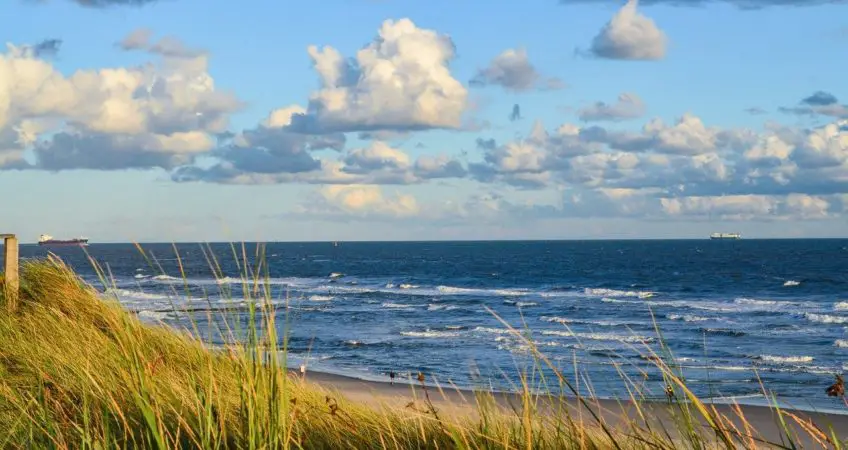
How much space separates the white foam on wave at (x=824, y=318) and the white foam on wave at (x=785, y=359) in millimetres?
12055

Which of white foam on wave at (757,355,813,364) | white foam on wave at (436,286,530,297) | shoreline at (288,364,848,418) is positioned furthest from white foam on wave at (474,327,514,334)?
white foam on wave at (436,286,530,297)

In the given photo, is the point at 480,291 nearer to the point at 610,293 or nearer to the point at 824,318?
the point at 610,293

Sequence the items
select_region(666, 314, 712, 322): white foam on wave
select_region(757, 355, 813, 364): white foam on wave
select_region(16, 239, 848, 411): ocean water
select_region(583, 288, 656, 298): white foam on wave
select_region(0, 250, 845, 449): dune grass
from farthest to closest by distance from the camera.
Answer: select_region(583, 288, 656, 298): white foam on wave < select_region(666, 314, 712, 322): white foam on wave < select_region(757, 355, 813, 364): white foam on wave < select_region(16, 239, 848, 411): ocean water < select_region(0, 250, 845, 449): dune grass

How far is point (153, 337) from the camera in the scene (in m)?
8.85

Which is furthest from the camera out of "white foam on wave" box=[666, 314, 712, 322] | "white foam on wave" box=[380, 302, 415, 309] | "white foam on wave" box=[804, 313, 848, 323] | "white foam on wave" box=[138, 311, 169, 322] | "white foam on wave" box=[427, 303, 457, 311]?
"white foam on wave" box=[380, 302, 415, 309]

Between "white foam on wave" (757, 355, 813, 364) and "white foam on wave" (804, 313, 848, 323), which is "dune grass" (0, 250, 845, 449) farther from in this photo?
"white foam on wave" (804, 313, 848, 323)

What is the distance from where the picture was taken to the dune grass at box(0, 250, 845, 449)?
366cm

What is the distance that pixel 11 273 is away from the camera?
1157 cm

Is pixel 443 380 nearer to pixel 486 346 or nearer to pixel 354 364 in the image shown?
pixel 354 364

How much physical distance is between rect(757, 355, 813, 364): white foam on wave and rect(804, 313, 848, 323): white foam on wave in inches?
475

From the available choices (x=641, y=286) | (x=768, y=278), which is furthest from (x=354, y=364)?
(x=768, y=278)

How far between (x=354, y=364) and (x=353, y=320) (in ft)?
38.7

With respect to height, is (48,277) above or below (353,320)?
above

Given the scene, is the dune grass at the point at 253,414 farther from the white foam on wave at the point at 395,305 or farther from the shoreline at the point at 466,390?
the white foam on wave at the point at 395,305
